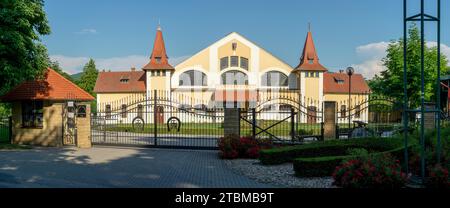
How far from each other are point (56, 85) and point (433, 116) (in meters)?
17.8

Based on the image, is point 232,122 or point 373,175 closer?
point 373,175

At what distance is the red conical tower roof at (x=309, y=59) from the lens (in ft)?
144

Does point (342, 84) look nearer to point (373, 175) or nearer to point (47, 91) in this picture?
point (47, 91)

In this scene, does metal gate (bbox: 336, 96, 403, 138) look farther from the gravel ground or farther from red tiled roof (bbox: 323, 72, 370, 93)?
red tiled roof (bbox: 323, 72, 370, 93)

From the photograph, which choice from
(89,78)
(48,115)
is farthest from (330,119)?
(89,78)

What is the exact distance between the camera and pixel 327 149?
1112 cm

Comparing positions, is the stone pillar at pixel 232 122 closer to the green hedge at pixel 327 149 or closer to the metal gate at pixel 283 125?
the metal gate at pixel 283 125

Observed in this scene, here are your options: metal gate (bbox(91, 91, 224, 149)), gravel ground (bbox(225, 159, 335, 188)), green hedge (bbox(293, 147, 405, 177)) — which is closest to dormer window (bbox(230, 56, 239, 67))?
metal gate (bbox(91, 91, 224, 149))

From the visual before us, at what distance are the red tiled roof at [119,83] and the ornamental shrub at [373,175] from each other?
42192mm

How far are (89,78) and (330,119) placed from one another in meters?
62.7

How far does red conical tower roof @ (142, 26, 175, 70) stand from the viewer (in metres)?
43.5

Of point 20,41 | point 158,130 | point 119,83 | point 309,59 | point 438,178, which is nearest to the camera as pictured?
point 438,178

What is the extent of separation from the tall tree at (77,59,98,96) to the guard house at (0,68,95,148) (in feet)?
171

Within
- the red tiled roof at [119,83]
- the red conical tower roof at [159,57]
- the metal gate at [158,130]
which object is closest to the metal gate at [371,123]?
the metal gate at [158,130]
